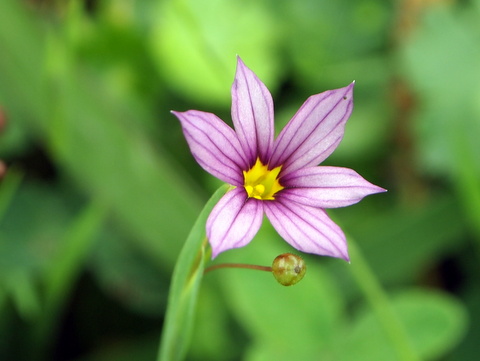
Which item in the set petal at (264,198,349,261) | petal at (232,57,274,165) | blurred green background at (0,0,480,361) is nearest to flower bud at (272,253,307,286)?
petal at (264,198,349,261)

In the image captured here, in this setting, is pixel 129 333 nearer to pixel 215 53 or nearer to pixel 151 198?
pixel 151 198

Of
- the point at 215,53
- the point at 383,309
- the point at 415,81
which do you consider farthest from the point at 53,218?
the point at 415,81

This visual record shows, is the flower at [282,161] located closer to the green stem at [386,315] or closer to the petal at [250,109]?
the petal at [250,109]

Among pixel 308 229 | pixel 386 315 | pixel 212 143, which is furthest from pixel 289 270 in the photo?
pixel 386 315

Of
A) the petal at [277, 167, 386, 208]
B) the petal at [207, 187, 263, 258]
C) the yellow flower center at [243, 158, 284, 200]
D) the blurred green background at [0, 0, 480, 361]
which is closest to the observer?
the petal at [207, 187, 263, 258]

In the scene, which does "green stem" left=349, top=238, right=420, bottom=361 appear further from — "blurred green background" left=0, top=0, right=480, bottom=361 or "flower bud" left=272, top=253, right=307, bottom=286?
"flower bud" left=272, top=253, right=307, bottom=286

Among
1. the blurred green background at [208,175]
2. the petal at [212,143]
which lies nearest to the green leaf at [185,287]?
the petal at [212,143]
